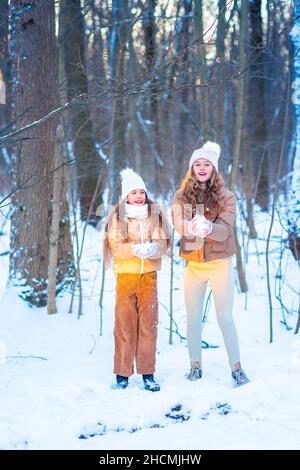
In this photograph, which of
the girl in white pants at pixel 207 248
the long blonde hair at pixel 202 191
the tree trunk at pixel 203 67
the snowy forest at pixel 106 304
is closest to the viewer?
the snowy forest at pixel 106 304

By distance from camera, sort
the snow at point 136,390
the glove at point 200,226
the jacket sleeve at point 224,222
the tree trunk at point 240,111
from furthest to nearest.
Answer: the tree trunk at point 240,111 → the jacket sleeve at point 224,222 → the glove at point 200,226 → the snow at point 136,390

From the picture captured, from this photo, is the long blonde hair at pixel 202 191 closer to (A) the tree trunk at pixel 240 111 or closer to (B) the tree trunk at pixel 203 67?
(B) the tree trunk at pixel 203 67

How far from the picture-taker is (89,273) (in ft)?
24.9

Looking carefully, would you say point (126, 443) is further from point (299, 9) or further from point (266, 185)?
point (266, 185)

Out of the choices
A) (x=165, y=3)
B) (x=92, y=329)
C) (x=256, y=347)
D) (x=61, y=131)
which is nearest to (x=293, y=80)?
(x=165, y=3)

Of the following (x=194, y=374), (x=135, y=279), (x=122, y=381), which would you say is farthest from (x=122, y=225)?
(x=194, y=374)

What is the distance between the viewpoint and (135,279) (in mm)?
4207

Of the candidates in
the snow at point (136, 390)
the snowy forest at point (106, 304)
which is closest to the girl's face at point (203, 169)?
the snowy forest at point (106, 304)

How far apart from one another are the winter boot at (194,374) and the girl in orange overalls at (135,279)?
285 millimetres

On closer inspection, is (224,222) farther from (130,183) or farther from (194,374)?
(194,374)

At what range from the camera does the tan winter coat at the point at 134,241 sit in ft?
13.7

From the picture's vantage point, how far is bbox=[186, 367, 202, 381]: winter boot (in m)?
4.23

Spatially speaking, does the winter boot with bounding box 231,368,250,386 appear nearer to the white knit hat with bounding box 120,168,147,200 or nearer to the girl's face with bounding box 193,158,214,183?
the girl's face with bounding box 193,158,214,183

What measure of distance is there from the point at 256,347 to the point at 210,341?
470 millimetres
